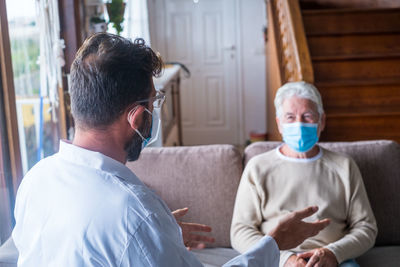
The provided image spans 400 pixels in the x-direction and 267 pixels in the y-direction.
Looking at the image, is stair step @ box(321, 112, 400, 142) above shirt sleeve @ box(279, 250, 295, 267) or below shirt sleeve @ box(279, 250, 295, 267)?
above

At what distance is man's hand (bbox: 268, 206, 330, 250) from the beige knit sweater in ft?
1.70

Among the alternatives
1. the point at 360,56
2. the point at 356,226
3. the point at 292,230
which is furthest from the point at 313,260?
the point at 360,56

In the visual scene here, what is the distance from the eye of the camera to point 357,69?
410 cm

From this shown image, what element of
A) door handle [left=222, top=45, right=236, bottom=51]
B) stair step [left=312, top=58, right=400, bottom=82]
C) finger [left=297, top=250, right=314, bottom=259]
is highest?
door handle [left=222, top=45, right=236, bottom=51]

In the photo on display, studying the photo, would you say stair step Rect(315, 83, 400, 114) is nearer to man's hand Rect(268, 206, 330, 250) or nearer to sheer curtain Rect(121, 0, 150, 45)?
sheer curtain Rect(121, 0, 150, 45)

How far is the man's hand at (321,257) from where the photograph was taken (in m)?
1.83

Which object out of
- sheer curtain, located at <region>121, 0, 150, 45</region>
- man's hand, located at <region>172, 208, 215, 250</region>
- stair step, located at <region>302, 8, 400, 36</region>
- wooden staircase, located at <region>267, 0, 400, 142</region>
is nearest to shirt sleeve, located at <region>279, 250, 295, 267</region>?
man's hand, located at <region>172, 208, 215, 250</region>

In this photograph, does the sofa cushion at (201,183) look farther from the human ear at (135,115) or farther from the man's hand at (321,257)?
the human ear at (135,115)

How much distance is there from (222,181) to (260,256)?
1031mm

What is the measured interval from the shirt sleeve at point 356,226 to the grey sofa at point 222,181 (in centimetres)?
22

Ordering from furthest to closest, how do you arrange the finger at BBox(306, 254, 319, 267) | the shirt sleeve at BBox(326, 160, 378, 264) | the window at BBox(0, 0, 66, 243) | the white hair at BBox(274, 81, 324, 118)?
1. the white hair at BBox(274, 81, 324, 118)
2. the window at BBox(0, 0, 66, 243)
3. the shirt sleeve at BBox(326, 160, 378, 264)
4. the finger at BBox(306, 254, 319, 267)

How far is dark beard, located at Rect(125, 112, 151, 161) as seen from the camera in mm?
1124

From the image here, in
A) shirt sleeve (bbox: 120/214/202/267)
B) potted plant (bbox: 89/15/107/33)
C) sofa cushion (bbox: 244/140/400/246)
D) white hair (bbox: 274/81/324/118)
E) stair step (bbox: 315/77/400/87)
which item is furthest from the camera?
stair step (bbox: 315/77/400/87)

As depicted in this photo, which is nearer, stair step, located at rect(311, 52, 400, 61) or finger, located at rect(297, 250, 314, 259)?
finger, located at rect(297, 250, 314, 259)
